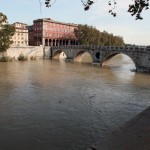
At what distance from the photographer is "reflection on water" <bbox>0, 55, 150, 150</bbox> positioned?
1488cm

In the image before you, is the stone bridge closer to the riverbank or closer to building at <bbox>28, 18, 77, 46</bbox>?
building at <bbox>28, 18, 77, 46</bbox>

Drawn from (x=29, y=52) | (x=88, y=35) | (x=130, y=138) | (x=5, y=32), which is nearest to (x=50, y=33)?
(x=88, y=35)

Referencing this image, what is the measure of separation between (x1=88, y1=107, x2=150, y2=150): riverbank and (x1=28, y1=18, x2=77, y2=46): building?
83427mm

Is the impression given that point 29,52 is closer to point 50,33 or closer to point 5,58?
point 5,58

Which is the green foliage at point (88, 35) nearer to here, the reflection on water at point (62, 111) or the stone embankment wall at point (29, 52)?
the stone embankment wall at point (29, 52)

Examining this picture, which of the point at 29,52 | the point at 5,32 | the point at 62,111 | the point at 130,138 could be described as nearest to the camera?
the point at 130,138

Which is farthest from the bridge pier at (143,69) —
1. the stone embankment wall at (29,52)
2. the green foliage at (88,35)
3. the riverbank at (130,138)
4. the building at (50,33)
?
the building at (50,33)

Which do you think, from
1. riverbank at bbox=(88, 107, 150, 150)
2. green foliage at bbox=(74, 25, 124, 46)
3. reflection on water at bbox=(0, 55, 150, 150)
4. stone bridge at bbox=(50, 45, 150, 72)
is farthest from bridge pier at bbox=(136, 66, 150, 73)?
green foliage at bbox=(74, 25, 124, 46)

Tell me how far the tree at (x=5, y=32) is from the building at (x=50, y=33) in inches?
1182

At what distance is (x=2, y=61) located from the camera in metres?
62.2

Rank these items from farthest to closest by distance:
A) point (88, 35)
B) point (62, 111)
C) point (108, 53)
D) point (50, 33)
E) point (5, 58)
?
1. point (50, 33)
2. point (88, 35)
3. point (5, 58)
4. point (108, 53)
5. point (62, 111)

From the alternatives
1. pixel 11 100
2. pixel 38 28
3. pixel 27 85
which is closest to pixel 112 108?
pixel 11 100

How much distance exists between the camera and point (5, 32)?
61750 millimetres

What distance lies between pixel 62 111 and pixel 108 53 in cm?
4084
